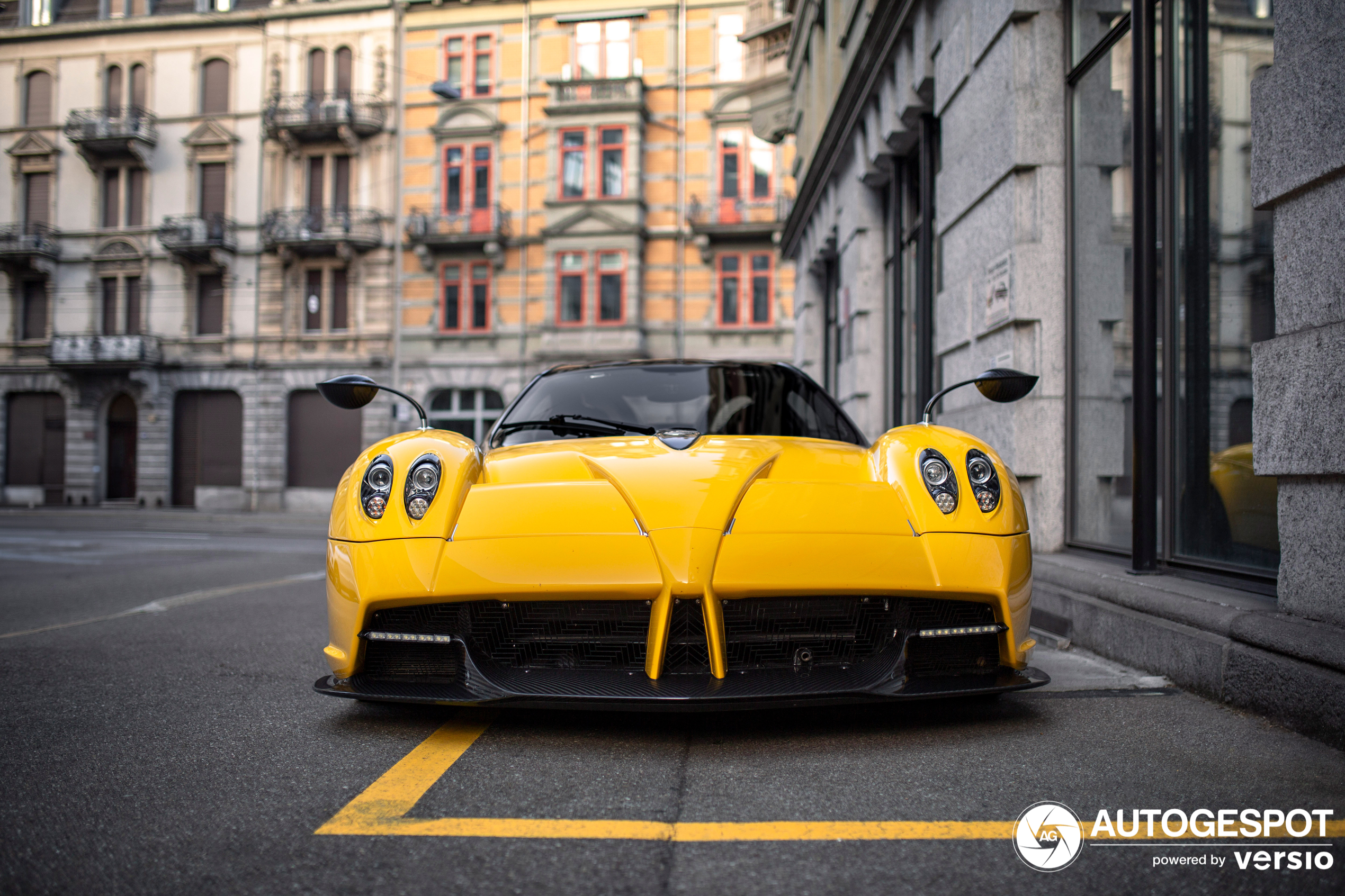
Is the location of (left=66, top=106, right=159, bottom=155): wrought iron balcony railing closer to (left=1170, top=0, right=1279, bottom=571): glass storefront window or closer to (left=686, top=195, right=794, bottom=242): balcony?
(left=686, top=195, right=794, bottom=242): balcony

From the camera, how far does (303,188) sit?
24859 mm

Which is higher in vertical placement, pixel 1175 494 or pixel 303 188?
pixel 303 188

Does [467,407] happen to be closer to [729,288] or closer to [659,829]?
[729,288]

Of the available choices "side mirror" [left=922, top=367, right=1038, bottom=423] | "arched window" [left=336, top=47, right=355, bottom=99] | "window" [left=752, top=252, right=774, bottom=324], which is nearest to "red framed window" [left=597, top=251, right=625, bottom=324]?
"window" [left=752, top=252, right=774, bottom=324]

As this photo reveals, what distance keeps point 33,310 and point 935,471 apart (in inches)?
1222

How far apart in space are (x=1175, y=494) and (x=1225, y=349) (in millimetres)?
647

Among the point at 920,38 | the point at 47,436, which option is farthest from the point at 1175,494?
the point at 47,436

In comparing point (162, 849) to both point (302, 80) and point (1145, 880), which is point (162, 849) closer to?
point (1145, 880)

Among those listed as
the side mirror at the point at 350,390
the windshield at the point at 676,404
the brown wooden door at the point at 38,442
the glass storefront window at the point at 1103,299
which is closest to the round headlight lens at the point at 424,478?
the side mirror at the point at 350,390

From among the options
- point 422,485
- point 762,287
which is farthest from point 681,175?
point 422,485

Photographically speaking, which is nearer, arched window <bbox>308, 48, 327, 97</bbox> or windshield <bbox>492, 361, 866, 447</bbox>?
windshield <bbox>492, 361, 866, 447</bbox>

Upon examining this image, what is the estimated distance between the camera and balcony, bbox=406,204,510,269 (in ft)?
78.4

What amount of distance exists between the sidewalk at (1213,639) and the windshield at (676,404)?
1153 millimetres

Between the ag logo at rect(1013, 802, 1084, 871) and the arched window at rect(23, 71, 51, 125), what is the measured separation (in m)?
32.8
